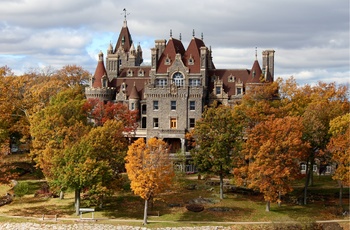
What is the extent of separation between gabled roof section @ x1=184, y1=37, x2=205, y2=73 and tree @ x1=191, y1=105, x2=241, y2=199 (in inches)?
631

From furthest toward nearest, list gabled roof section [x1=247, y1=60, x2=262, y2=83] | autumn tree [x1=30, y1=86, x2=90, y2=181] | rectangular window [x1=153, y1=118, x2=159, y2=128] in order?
rectangular window [x1=153, y1=118, x2=159, y2=128] < gabled roof section [x1=247, y1=60, x2=262, y2=83] < autumn tree [x1=30, y1=86, x2=90, y2=181]

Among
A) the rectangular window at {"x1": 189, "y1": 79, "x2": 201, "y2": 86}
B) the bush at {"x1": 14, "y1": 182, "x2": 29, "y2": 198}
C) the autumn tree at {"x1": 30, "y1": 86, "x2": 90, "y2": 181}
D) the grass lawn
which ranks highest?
the rectangular window at {"x1": 189, "y1": 79, "x2": 201, "y2": 86}

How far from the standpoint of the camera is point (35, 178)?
58.2 metres

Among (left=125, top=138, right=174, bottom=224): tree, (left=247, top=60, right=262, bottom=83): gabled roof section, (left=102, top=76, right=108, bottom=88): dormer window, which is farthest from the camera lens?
(left=102, top=76, right=108, bottom=88): dormer window

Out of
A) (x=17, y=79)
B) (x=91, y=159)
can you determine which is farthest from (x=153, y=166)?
(x=17, y=79)

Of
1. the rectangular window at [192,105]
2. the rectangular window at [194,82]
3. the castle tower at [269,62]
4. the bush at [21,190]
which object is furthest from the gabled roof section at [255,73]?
the bush at [21,190]

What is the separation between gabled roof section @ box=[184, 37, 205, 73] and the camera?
65688 mm

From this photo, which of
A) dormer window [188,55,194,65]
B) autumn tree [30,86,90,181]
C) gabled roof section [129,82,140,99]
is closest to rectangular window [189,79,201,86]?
dormer window [188,55,194,65]

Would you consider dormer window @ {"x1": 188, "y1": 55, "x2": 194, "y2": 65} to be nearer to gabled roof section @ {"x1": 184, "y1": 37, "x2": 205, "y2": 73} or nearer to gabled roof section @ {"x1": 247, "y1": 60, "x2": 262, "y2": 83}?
gabled roof section @ {"x1": 184, "y1": 37, "x2": 205, "y2": 73}

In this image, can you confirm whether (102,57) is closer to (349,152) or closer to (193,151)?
(193,151)

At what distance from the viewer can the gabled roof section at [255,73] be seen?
64750 mm

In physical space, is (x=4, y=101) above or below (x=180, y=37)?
below

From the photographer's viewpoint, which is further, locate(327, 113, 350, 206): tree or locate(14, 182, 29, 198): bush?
locate(14, 182, 29, 198): bush

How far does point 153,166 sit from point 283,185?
11.3m
